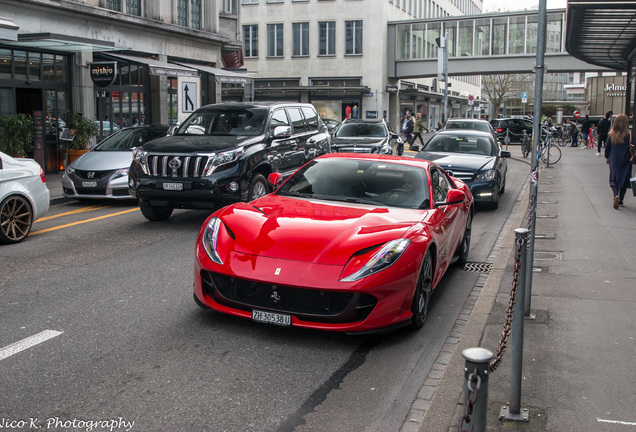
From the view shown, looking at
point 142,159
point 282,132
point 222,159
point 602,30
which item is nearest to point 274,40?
point 602,30

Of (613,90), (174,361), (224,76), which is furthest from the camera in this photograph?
(613,90)

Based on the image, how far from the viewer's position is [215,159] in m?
10.8

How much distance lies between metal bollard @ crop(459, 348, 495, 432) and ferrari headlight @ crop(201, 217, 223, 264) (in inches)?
119

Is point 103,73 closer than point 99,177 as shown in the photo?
No

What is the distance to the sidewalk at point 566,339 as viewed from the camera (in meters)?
4.04

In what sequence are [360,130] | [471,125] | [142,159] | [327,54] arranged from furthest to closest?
[327,54]
[471,125]
[360,130]
[142,159]

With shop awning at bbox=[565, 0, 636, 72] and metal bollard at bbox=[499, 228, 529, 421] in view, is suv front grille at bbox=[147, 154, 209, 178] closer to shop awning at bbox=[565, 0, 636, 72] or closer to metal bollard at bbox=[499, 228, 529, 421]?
metal bollard at bbox=[499, 228, 529, 421]

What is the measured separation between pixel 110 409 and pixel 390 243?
2.47 metres

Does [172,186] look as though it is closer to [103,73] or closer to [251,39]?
[103,73]

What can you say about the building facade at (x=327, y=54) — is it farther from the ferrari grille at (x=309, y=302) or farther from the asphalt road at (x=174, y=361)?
the ferrari grille at (x=309, y=302)

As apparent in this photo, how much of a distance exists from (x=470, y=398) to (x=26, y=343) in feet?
12.2

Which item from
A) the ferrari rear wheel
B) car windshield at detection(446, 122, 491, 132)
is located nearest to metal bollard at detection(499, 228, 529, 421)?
the ferrari rear wheel

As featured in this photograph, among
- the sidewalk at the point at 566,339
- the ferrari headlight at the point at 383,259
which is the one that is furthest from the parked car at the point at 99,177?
the ferrari headlight at the point at 383,259

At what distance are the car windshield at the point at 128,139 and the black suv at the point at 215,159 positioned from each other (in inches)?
123
